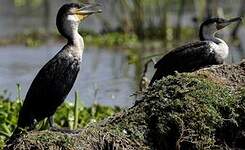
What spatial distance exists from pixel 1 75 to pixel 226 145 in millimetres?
10987

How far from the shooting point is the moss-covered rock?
6.68 metres

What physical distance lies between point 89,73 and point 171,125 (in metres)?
10.5

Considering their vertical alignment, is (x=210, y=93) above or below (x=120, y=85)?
above

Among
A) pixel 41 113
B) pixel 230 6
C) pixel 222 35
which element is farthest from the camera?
pixel 230 6

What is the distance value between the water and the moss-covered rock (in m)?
4.73

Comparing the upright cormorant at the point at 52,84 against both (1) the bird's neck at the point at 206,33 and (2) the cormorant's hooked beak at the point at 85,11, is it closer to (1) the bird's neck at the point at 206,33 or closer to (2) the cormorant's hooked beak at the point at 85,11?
(2) the cormorant's hooked beak at the point at 85,11

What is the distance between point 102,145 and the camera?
22.0 feet

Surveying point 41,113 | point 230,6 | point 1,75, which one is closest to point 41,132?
point 41,113

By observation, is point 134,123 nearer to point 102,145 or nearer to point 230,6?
point 102,145

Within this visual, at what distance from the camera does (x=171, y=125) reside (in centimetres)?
680

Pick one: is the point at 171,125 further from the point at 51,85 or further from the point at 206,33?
the point at 206,33

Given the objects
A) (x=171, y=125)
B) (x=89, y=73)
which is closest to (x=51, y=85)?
(x=171, y=125)

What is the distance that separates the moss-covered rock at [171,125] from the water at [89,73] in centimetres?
473

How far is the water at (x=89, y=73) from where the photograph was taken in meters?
13.8
